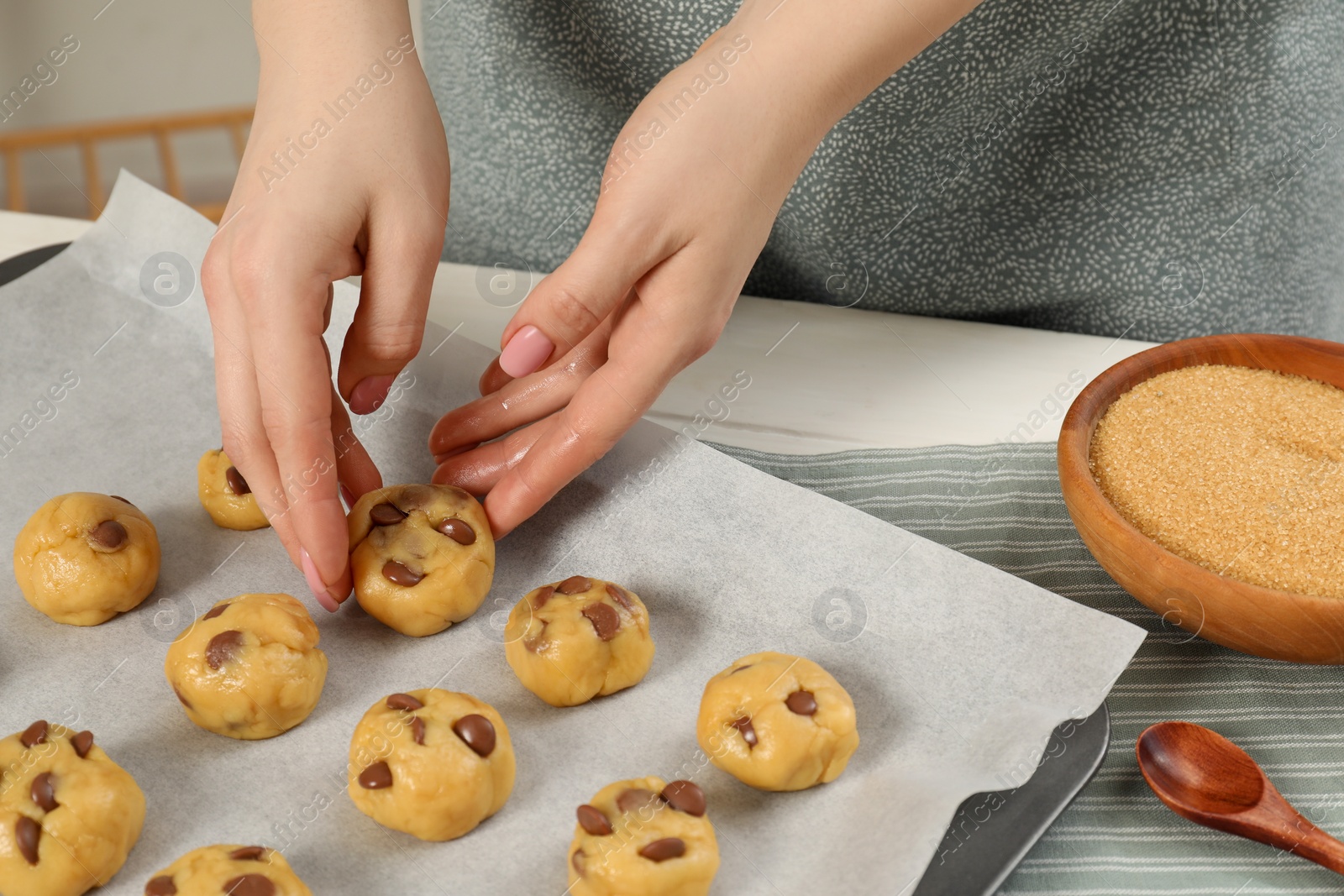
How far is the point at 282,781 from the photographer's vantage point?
3.46ft

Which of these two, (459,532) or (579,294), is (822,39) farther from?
(459,532)

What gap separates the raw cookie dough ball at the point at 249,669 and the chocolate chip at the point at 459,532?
18 cm

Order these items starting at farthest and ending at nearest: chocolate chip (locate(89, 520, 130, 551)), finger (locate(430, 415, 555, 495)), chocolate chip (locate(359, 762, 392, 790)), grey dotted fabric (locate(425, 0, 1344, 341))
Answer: grey dotted fabric (locate(425, 0, 1344, 341)) < finger (locate(430, 415, 555, 495)) < chocolate chip (locate(89, 520, 130, 551)) < chocolate chip (locate(359, 762, 392, 790))

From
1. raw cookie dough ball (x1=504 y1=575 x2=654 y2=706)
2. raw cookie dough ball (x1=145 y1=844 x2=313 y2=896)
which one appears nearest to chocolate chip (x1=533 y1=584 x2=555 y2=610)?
raw cookie dough ball (x1=504 y1=575 x2=654 y2=706)

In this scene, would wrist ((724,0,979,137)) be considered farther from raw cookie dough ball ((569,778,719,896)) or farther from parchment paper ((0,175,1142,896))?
raw cookie dough ball ((569,778,719,896))

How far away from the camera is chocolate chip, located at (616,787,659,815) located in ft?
3.14

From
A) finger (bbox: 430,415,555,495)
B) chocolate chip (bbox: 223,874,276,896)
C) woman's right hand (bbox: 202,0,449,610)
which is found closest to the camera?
chocolate chip (bbox: 223,874,276,896)

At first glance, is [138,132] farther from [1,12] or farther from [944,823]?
[944,823]

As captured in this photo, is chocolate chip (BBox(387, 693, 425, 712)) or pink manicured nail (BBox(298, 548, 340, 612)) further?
pink manicured nail (BBox(298, 548, 340, 612))

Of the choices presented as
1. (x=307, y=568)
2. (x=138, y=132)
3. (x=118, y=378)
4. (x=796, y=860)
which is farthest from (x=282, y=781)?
(x=138, y=132)

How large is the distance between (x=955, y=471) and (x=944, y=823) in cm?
59

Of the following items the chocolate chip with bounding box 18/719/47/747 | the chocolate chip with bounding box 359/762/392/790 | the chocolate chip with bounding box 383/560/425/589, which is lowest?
the chocolate chip with bounding box 359/762/392/790

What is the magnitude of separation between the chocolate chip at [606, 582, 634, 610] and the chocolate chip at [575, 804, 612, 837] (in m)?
0.25

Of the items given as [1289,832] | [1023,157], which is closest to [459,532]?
[1289,832]
